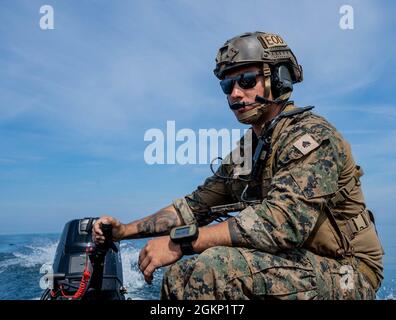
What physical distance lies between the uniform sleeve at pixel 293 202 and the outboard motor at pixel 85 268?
5.78ft

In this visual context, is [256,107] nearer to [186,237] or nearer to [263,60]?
[263,60]

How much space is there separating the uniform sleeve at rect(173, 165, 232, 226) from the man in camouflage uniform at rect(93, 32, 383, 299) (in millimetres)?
352

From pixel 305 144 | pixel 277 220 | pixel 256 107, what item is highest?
pixel 256 107

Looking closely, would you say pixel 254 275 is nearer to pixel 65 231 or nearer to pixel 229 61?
pixel 229 61

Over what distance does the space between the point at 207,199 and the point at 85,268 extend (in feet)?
5.16

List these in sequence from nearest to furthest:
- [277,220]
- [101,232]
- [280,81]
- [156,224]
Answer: [277,220] → [280,81] → [101,232] → [156,224]

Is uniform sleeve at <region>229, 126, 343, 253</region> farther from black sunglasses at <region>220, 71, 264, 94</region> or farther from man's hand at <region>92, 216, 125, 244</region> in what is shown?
man's hand at <region>92, 216, 125, 244</region>

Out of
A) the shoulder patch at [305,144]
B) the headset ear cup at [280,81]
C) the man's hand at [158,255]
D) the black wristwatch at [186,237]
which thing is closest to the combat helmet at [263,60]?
the headset ear cup at [280,81]

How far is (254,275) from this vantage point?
296 cm

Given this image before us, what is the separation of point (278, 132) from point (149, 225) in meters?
1.80

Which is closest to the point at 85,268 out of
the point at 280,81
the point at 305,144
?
the point at 305,144

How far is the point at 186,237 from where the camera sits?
121 inches

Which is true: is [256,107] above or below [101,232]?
above
